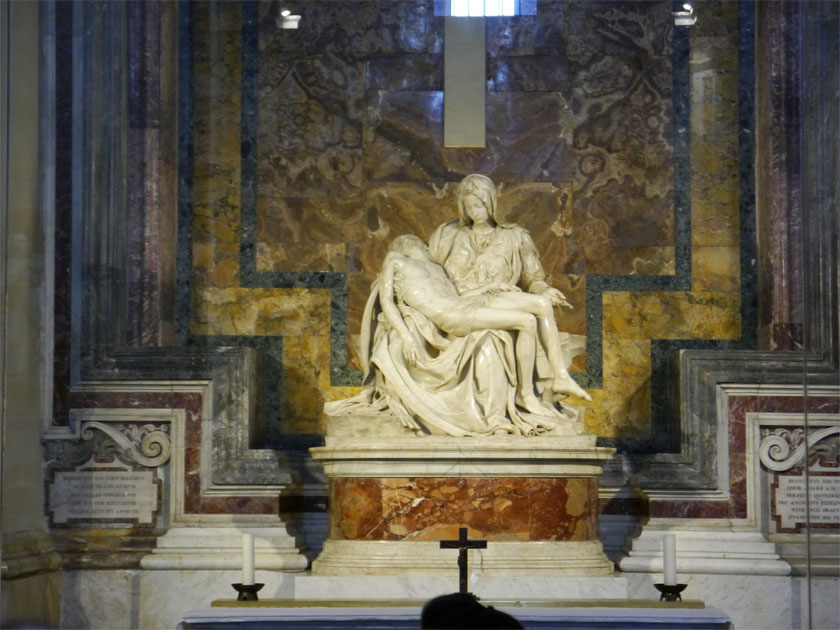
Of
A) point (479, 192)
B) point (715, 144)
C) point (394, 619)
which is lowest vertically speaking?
point (394, 619)

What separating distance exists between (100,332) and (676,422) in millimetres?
3386

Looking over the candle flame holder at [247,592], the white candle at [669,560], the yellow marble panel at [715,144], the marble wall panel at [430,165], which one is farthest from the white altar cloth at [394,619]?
the yellow marble panel at [715,144]

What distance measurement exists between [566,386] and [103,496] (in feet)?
8.77

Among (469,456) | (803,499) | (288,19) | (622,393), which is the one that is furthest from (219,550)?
(288,19)

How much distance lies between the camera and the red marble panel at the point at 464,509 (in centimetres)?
755

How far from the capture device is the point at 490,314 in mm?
7777

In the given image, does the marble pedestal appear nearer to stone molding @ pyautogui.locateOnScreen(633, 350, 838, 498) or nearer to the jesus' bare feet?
the jesus' bare feet

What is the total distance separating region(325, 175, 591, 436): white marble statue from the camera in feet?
25.4

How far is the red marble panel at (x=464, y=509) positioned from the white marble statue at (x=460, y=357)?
0.29 m

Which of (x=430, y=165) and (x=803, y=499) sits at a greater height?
(x=430, y=165)

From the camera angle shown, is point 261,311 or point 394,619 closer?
point 394,619

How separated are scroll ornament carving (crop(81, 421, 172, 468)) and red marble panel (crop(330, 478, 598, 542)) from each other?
130cm

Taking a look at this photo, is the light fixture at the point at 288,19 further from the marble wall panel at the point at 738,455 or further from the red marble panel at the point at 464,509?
the marble wall panel at the point at 738,455

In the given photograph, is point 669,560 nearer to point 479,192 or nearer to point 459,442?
point 459,442
